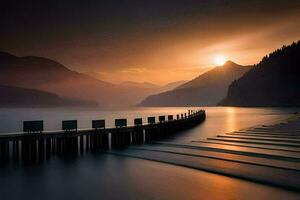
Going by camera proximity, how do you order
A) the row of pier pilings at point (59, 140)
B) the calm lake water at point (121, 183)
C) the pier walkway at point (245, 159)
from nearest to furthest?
the calm lake water at point (121, 183), the pier walkway at point (245, 159), the row of pier pilings at point (59, 140)

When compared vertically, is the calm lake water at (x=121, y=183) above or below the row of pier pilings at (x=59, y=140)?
below

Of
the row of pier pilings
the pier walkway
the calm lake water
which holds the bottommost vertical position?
the calm lake water

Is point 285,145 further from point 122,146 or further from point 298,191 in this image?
point 122,146

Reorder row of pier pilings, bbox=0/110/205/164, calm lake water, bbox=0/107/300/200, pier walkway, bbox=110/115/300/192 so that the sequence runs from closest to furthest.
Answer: calm lake water, bbox=0/107/300/200
pier walkway, bbox=110/115/300/192
row of pier pilings, bbox=0/110/205/164

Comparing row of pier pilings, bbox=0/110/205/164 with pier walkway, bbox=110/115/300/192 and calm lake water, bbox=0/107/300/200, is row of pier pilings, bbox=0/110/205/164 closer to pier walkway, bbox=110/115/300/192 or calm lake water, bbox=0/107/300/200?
calm lake water, bbox=0/107/300/200

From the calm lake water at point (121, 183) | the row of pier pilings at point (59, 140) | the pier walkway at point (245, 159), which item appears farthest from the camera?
the row of pier pilings at point (59, 140)

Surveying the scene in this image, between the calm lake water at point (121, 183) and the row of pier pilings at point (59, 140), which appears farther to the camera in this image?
the row of pier pilings at point (59, 140)

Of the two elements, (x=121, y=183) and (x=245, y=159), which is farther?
(x=245, y=159)

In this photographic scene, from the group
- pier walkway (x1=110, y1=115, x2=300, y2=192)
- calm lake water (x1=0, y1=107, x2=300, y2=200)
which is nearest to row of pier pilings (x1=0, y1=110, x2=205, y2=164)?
calm lake water (x1=0, y1=107, x2=300, y2=200)

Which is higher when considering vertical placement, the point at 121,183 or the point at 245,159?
the point at 245,159

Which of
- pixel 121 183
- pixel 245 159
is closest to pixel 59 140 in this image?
pixel 121 183

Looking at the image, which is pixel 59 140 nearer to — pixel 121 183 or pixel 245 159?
pixel 121 183

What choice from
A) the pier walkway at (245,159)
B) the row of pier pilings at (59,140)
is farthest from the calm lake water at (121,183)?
the row of pier pilings at (59,140)

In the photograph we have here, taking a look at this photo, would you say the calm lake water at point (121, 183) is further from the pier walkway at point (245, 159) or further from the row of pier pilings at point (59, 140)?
the row of pier pilings at point (59, 140)
